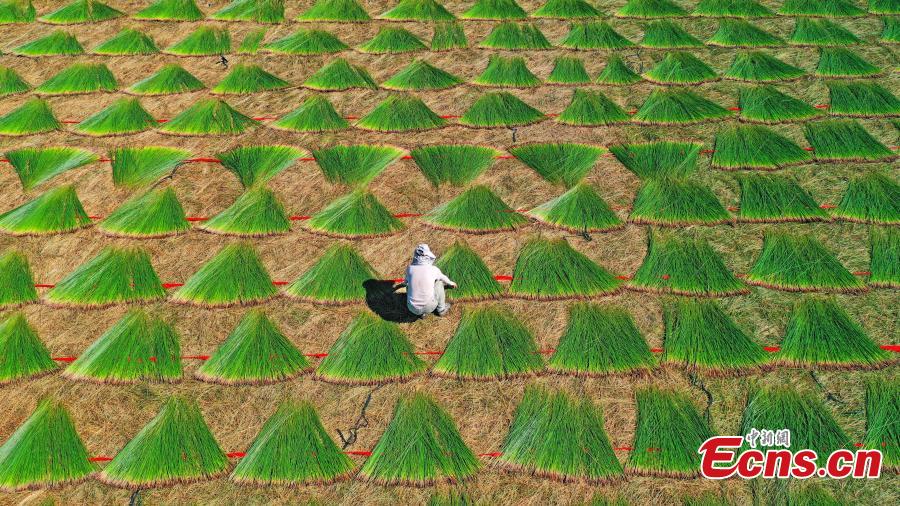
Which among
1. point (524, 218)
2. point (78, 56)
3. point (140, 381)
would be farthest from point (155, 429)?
point (78, 56)

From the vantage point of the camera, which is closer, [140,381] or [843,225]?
[140,381]

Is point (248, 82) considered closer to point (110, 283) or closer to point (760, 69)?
point (110, 283)

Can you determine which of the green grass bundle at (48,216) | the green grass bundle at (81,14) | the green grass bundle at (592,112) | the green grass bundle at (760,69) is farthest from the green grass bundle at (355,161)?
the green grass bundle at (81,14)

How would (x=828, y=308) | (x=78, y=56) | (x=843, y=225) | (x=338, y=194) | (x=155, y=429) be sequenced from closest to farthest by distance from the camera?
(x=155, y=429) → (x=828, y=308) → (x=843, y=225) → (x=338, y=194) → (x=78, y=56)

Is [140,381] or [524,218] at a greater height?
[524,218]

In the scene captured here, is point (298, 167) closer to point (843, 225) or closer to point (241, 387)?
point (241, 387)

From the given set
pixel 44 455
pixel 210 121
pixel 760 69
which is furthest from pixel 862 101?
pixel 44 455

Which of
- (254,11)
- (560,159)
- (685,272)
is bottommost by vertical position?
(685,272)
